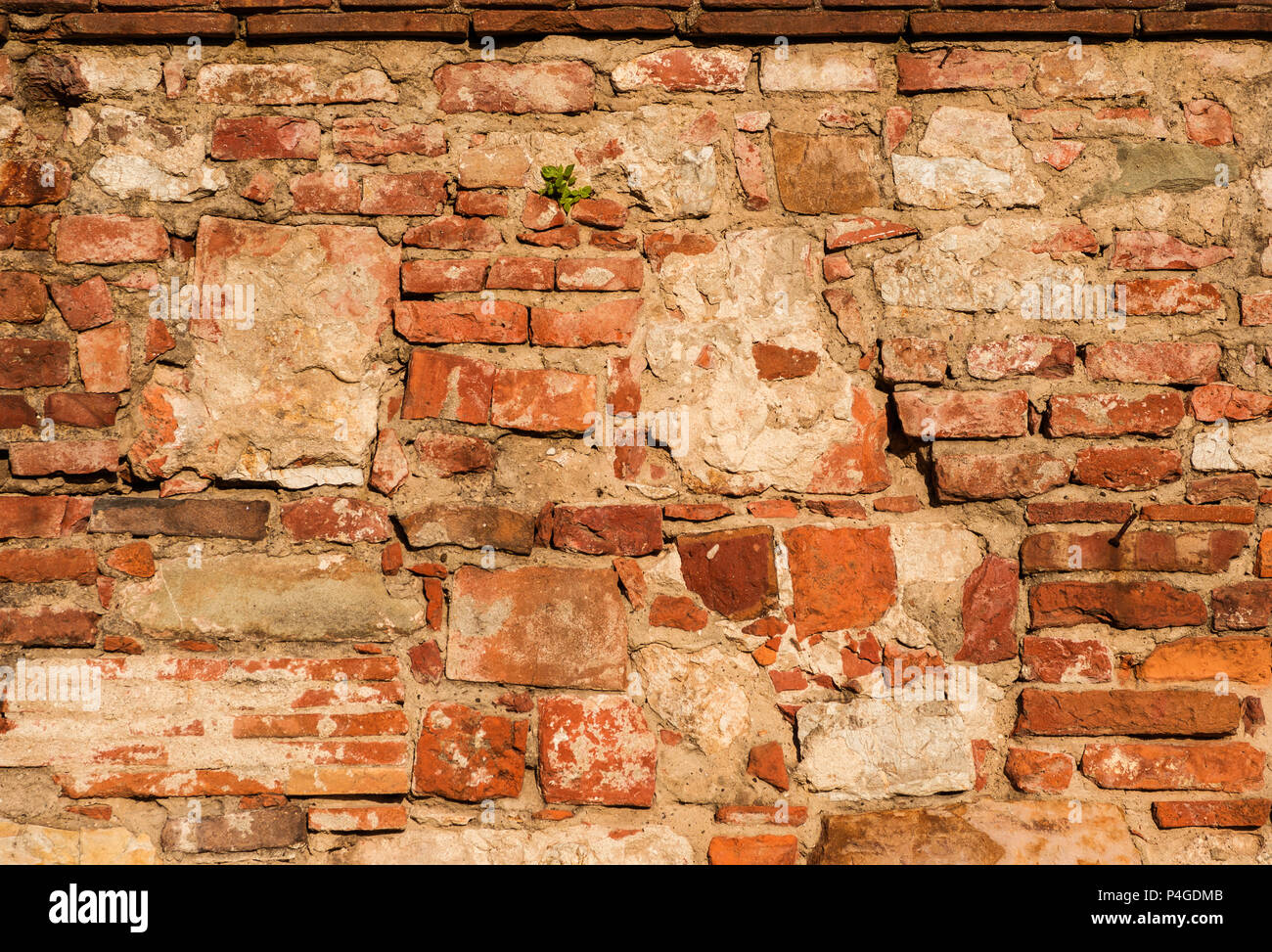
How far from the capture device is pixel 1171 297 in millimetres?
1739

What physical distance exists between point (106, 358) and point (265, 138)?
524 millimetres

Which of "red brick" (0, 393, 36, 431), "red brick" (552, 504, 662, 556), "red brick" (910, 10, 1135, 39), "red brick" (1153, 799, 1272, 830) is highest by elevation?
"red brick" (910, 10, 1135, 39)

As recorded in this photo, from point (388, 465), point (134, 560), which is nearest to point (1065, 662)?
point (388, 465)

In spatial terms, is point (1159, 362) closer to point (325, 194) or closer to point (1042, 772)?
point (1042, 772)

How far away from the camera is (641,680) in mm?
1709

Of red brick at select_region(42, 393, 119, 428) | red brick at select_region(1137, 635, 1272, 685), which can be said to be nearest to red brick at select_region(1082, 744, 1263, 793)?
red brick at select_region(1137, 635, 1272, 685)

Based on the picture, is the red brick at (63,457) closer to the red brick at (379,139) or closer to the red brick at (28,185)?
the red brick at (28,185)

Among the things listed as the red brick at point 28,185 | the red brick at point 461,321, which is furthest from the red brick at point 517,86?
the red brick at point 28,185

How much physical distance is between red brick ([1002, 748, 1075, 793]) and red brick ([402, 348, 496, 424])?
1.23 meters

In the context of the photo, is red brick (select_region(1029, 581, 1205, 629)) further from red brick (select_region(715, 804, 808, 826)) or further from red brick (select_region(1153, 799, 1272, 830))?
red brick (select_region(715, 804, 808, 826))

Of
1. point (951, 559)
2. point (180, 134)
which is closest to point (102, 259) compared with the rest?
point (180, 134)

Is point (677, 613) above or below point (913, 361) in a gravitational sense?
below

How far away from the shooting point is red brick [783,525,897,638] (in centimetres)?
171

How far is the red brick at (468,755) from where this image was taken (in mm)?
1679
